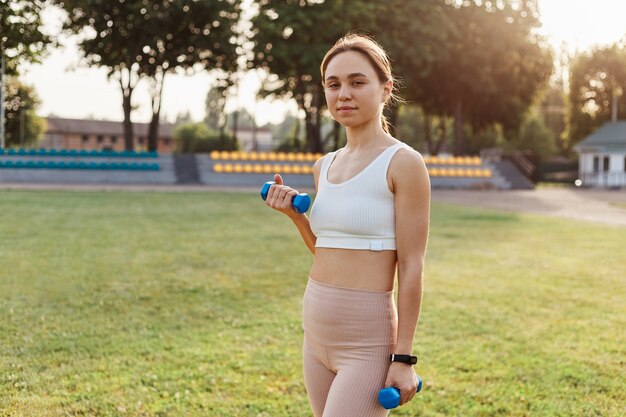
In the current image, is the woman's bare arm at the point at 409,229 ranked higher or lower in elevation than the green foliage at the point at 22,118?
lower

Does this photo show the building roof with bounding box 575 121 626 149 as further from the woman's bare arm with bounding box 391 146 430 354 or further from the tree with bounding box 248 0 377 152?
the woman's bare arm with bounding box 391 146 430 354

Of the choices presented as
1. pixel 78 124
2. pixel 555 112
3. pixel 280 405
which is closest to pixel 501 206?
pixel 280 405

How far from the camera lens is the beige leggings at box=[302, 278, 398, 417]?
2566mm

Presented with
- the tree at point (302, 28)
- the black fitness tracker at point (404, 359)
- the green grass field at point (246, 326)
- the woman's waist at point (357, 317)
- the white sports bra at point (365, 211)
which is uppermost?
the tree at point (302, 28)

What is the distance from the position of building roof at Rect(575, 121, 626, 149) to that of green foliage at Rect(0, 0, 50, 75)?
2162 inches

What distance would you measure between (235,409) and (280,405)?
0.34 metres

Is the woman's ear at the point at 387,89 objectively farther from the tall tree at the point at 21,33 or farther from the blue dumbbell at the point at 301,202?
the tall tree at the point at 21,33

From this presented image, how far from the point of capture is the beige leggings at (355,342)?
8.42 feet

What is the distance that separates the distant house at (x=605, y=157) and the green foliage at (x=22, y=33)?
5075 cm

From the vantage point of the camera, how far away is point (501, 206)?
26.7m

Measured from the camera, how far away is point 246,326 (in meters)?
6.99

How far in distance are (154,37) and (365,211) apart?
1639 inches

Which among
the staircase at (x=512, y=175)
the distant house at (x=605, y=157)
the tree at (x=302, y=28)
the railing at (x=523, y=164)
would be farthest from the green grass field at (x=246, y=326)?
the distant house at (x=605, y=157)

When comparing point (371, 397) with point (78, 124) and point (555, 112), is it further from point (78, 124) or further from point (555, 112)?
point (78, 124)
